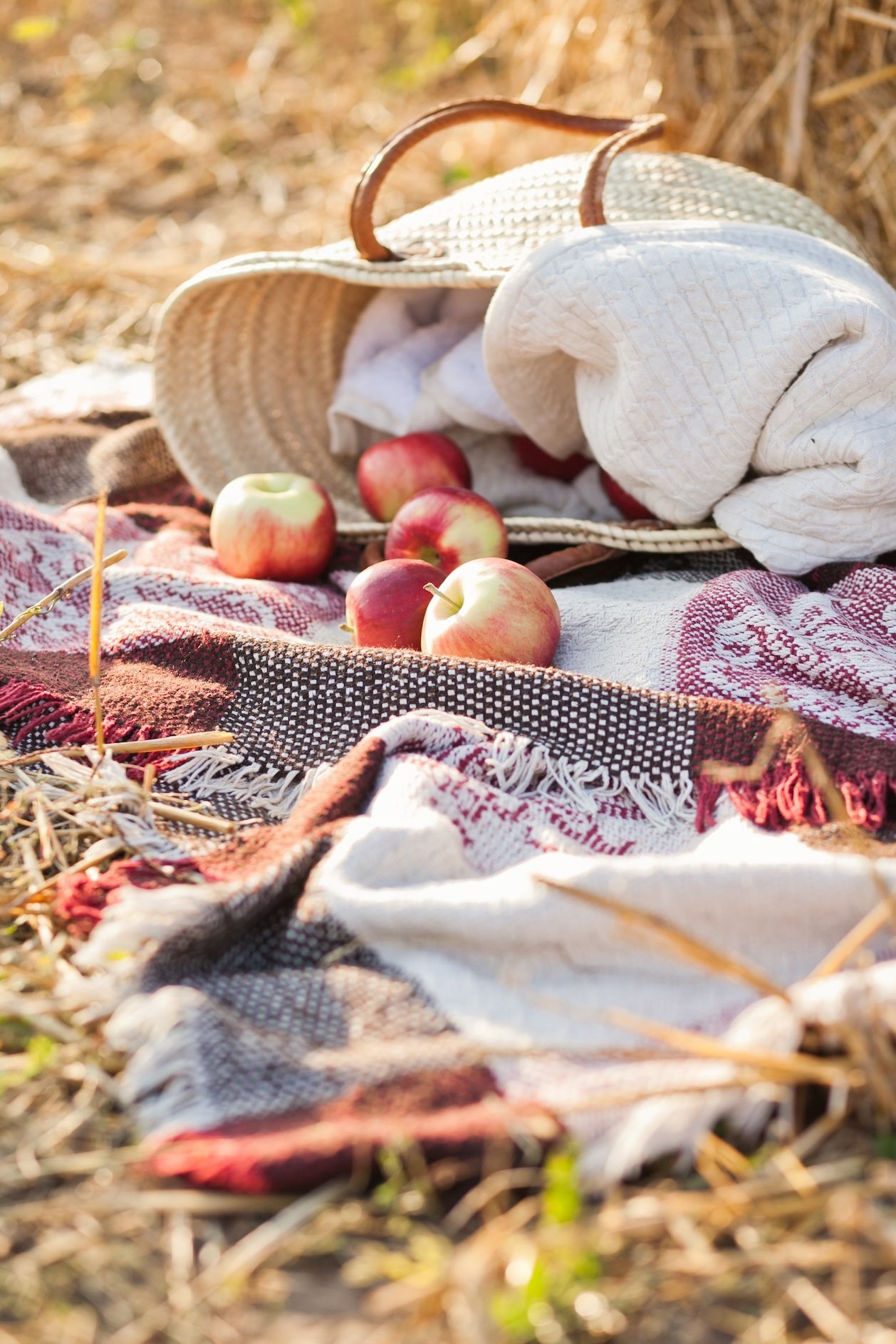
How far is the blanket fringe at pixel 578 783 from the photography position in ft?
4.22

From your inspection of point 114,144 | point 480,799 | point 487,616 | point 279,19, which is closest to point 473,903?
point 480,799

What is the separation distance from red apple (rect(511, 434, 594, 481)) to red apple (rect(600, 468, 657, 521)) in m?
0.13

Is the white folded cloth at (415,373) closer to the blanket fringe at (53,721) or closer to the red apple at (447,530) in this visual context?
the red apple at (447,530)

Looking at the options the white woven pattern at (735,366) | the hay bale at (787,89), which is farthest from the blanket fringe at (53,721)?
the hay bale at (787,89)

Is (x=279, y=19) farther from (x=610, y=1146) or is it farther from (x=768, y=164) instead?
(x=610, y=1146)

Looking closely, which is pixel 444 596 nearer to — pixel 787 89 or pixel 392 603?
pixel 392 603

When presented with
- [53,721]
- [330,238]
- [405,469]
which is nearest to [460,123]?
[405,469]

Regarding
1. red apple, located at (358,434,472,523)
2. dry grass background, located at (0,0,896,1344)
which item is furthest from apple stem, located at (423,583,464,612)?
dry grass background, located at (0,0,896,1344)

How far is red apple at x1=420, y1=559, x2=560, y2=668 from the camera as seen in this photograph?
1.49 meters

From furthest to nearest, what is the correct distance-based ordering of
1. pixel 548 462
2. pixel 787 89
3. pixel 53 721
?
pixel 787 89 → pixel 548 462 → pixel 53 721

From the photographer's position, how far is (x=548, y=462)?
82.4 inches

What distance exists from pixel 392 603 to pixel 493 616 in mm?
181

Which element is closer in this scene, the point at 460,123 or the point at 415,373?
the point at 460,123

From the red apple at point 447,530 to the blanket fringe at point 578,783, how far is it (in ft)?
1.53
